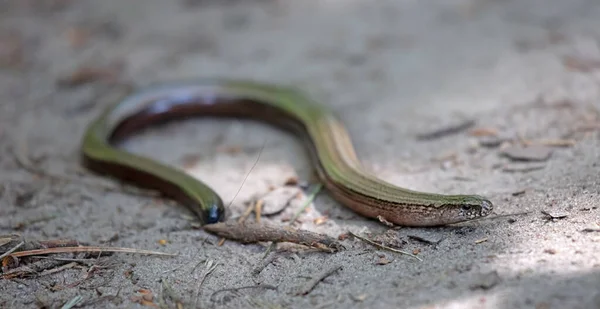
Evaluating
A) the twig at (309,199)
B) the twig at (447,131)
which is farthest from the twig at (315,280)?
the twig at (447,131)

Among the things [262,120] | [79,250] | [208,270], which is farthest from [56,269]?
[262,120]

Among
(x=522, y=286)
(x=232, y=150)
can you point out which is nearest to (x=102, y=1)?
(x=232, y=150)

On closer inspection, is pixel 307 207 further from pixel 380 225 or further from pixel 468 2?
pixel 468 2

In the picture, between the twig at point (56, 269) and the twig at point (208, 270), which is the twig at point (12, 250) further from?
the twig at point (208, 270)

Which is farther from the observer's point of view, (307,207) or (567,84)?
(567,84)

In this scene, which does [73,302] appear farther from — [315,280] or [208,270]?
[315,280]

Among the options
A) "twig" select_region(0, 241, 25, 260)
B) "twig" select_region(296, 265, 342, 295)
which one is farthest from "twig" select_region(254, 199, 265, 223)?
"twig" select_region(0, 241, 25, 260)
